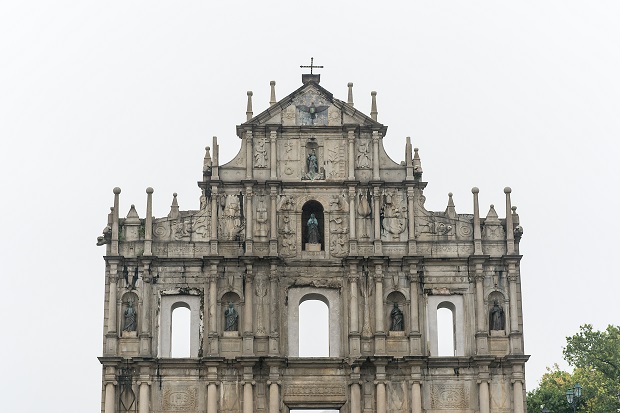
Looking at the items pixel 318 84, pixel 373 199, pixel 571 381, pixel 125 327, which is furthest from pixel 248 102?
pixel 571 381

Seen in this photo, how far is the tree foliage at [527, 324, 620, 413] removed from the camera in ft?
157

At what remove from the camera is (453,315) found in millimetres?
38750

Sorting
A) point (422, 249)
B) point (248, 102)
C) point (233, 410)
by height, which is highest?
point (248, 102)

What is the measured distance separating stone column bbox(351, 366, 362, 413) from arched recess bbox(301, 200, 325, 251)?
13.8ft

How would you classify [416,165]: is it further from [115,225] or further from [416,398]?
[115,225]

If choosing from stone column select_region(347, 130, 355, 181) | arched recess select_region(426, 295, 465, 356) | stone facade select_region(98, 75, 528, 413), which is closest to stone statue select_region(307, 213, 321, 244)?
stone facade select_region(98, 75, 528, 413)

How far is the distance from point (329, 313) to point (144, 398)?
6.18 metres

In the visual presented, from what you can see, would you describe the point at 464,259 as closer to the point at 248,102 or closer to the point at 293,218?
the point at 293,218

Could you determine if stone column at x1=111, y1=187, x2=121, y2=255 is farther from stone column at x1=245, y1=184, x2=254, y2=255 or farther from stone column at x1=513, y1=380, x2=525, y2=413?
stone column at x1=513, y1=380, x2=525, y2=413

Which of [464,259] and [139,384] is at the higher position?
[464,259]

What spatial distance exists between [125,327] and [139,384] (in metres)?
1.82

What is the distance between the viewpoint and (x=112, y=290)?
38000 mm

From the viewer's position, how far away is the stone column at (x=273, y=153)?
39406 millimetres

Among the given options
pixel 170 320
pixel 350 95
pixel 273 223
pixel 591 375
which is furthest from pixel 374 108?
pixel 591 375
